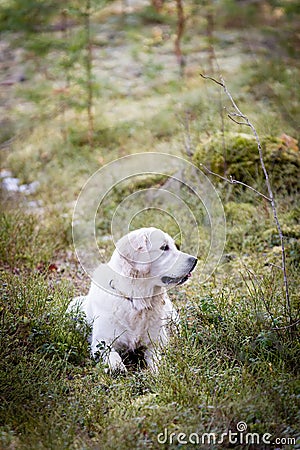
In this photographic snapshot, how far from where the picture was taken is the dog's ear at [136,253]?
398 cm

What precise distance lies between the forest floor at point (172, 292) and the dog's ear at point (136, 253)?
1.56 feet

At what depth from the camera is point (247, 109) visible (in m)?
8.58

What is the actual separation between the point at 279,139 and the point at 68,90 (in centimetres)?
525

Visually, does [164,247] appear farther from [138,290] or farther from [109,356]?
[109,356]

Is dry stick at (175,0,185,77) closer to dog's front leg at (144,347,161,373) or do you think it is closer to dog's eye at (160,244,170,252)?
dog's eye at (160,244,170,252)

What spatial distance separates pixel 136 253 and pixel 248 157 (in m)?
3.57

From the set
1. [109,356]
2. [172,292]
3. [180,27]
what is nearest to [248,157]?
[172,292]

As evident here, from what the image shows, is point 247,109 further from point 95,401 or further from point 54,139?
point 95,401

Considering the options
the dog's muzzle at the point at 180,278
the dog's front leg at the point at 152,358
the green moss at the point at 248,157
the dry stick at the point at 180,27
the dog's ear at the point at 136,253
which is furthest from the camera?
the dry stick at the point at 180,27

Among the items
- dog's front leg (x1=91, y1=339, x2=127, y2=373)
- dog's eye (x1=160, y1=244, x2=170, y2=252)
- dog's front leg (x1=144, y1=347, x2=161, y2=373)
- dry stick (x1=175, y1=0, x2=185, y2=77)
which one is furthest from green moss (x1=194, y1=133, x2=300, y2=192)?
dry stick (x1=175, y1=0, x2=185, y2=77)

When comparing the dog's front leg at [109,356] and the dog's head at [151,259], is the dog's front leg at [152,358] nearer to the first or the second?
the dog's front leg at [109,356]

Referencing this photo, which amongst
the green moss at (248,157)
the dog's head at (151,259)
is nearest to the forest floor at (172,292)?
the green moss at (248,157)

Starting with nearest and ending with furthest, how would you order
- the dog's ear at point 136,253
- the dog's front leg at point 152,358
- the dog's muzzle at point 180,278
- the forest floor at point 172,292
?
1. the forest floor at point 172,292
2. the dog's front leg at point 152,358
3. the dog's ear at point 136,253
4. the dog's muzzle at point 180,278

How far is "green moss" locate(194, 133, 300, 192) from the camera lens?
6.90 meters
